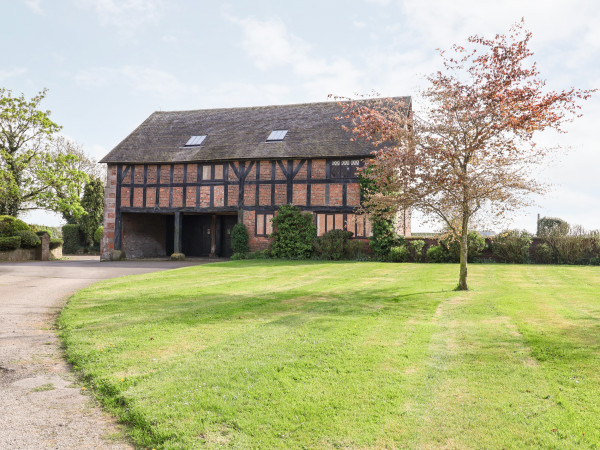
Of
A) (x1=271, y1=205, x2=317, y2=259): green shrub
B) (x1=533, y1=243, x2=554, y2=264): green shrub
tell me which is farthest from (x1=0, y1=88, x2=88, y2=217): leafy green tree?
(x1=533, y1=243, x2=554, y2=264): green shrub

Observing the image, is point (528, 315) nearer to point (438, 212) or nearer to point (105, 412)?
point (438, 212)

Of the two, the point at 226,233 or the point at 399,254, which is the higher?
the point at 226,233

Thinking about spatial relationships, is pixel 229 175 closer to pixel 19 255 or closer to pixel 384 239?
pixel 384 239

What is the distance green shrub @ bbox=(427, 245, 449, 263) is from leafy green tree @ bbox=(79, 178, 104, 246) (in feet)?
80.2

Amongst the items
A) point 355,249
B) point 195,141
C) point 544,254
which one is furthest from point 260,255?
point 544,254

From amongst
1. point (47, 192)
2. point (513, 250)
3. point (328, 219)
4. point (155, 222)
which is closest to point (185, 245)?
point (155, 222)

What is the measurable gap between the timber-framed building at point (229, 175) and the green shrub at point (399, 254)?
2.03 meters

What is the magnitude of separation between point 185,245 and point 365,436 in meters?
27.0

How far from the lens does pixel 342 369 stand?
186 inches

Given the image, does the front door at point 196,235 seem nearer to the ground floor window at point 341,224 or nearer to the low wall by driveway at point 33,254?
the low wall by driveway at point 33,254

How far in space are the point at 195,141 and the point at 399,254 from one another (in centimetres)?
1330

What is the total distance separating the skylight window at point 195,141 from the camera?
2580 centimetres

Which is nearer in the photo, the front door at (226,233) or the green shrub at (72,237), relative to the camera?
the front door at (226,233)

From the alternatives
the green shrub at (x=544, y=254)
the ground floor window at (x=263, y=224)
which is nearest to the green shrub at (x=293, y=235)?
the ground floor window at (x=263, y=224)
